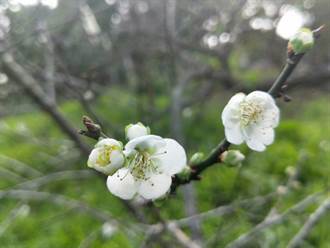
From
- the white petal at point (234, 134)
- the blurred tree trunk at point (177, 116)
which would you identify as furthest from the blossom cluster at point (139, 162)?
the blurred tree trunk at point (177, 116)

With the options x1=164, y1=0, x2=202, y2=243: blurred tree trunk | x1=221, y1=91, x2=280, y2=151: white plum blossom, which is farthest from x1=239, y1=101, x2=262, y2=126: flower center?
x1=164, y1=0, x2=202, y2=243: blurred tree trunk

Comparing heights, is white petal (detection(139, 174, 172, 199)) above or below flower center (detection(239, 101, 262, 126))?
above

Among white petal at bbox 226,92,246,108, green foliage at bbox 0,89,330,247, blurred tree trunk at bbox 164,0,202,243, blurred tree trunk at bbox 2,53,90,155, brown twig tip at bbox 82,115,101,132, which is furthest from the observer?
blurred tree trunk at bbox 2,53,90,155

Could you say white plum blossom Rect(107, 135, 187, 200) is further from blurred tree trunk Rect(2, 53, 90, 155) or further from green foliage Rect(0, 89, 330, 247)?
blurred tree trunk Rect(2, 53, 90, 155)

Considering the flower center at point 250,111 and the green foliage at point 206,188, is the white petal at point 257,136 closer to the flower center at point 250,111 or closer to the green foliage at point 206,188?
the flower center at point 250,111

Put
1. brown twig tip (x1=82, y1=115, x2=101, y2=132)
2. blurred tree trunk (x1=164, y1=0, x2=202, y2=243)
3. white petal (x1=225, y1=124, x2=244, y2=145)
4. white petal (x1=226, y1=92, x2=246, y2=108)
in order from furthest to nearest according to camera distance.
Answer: blurred tree trunk (x1=164, y1=0, x2=202, y2=243) → white petal (x1=226, y1=92, x2=246, y2=108) → white petal (x1=225, y1=124, x2=244, y2=145) → brown twig tip (x1=82, y1=115, x2=101, y2=132)

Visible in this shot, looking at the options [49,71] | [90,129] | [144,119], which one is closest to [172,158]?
[90,129]

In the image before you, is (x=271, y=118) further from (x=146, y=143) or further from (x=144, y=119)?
(x=144, y=119)
